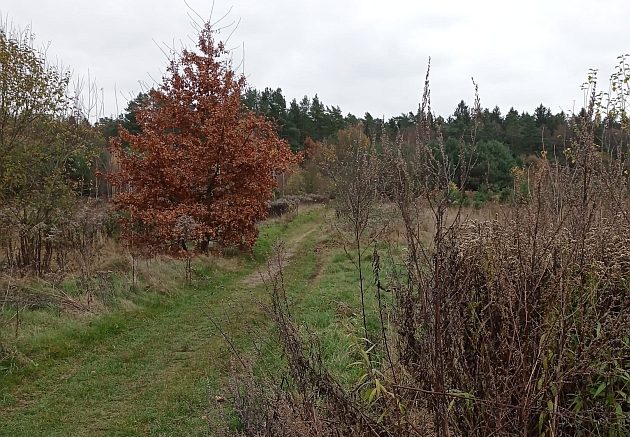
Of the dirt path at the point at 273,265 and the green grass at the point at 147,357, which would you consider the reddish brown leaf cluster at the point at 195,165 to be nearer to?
the dirt path at the point at 273,265

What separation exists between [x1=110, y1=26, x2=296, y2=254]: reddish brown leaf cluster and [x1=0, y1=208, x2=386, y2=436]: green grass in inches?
112

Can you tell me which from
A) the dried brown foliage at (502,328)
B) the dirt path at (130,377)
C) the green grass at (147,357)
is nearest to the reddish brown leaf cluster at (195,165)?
the green grass at (147,357)

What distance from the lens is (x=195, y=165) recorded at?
13.4m

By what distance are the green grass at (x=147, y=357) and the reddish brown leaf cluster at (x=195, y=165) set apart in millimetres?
2857

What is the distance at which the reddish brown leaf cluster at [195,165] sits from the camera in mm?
13250

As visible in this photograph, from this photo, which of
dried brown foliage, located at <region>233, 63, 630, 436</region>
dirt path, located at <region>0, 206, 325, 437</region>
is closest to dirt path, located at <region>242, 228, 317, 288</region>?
dirt path, located at <region>0, 206, 325, 437</region>

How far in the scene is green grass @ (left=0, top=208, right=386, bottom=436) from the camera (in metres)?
4.98

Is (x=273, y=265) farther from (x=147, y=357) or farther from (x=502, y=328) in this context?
(x=502, y=328)

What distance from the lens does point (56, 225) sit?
442 inches

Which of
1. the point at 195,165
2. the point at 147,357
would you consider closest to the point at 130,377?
the point at 147,357

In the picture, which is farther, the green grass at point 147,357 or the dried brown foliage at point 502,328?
the green grass at point 147,357

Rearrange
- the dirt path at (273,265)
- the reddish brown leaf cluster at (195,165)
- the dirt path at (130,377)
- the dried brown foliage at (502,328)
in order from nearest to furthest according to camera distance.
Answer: the dried brown foliage at (502,328) < the dirt path at (130,377) < the dirt path at (273,265) < the reddish brown leaf cluster at (195,165)

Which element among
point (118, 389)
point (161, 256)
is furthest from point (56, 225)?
point (118, 389)

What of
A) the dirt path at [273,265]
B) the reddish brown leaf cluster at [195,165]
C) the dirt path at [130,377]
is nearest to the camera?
the dirt path at [130,377]
